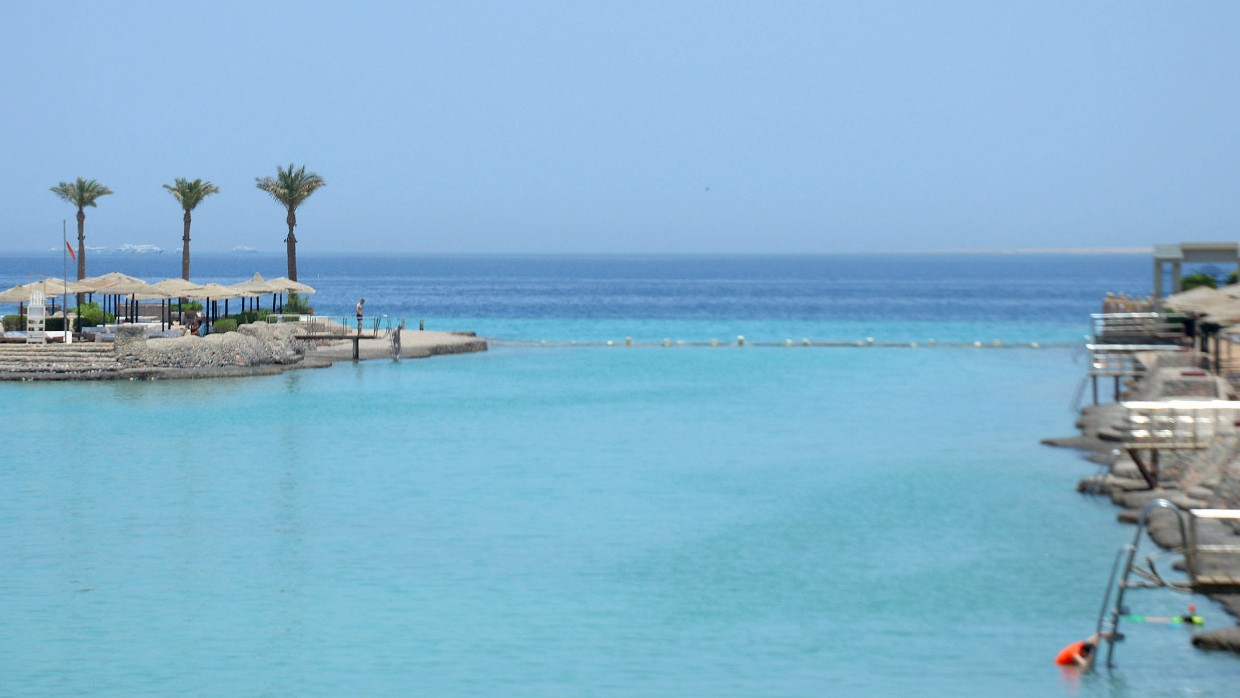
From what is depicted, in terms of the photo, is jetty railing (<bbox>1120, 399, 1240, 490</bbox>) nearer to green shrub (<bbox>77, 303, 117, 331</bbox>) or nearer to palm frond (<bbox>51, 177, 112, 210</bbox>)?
green shrub (<bbox>77, 303, 117, 331</bbox>)

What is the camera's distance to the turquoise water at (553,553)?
38.4ft

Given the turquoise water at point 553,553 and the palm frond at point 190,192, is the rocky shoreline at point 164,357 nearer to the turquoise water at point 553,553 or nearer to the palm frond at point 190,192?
the turquoise water at point 553,553

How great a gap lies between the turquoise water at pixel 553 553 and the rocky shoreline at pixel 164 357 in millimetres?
3740

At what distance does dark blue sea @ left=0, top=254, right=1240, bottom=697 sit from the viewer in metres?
11.7

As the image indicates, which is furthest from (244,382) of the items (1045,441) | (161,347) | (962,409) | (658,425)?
(1045,441)

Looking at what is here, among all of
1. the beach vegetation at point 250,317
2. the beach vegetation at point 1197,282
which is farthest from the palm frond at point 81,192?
the beach vegetation at point 1197,282

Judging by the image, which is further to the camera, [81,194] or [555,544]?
[81,194]

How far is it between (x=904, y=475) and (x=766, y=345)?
84.6ft

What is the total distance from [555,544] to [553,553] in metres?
0.45

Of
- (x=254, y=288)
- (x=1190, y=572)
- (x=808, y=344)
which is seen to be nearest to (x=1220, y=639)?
(x=1190, y=572)

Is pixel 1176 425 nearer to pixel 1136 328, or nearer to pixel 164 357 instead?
pixel 1136 328

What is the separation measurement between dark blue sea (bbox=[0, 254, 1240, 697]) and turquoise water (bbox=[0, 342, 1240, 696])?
0.05m

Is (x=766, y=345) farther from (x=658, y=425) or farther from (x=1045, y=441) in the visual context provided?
(x=1045, y=441)

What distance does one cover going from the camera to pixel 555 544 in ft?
53.4
